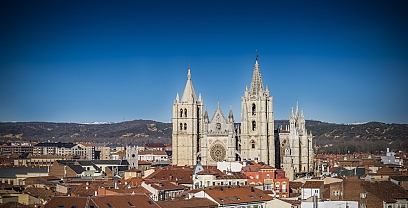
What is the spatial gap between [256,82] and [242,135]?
21.0 feet

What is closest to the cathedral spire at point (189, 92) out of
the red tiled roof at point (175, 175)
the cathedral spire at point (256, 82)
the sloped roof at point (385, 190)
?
the cathedral spire at point (256, 82)

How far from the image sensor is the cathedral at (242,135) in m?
87.0

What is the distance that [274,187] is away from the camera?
63.9m

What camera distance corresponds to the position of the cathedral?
→ 3425 inches

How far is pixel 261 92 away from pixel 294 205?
3612 cm

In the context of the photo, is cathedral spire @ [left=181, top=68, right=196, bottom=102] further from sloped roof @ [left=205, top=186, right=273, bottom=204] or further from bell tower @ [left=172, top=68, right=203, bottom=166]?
sloped roof @ [left=205, top=186, right=273, bottom=204]

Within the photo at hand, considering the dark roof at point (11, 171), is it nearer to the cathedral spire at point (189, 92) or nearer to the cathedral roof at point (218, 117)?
the cathedral spire at point (189, 92)

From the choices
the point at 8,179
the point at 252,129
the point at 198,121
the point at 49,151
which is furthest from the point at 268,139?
the point at 49,151

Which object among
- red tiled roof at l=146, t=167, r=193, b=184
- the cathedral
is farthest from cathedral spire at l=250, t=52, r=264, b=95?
red tiled roof at l=146, t=167, r=193, b=184

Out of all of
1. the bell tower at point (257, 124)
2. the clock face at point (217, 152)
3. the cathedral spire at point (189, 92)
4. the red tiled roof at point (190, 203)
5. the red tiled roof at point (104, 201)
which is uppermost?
the cathedral spire at point (189, 92)

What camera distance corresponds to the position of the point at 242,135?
87.5m

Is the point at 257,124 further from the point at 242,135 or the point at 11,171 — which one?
the point at 11,171

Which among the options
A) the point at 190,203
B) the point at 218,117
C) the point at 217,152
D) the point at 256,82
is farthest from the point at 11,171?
the point at 190,203

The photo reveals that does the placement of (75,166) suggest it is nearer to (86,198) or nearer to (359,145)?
(86,198)
